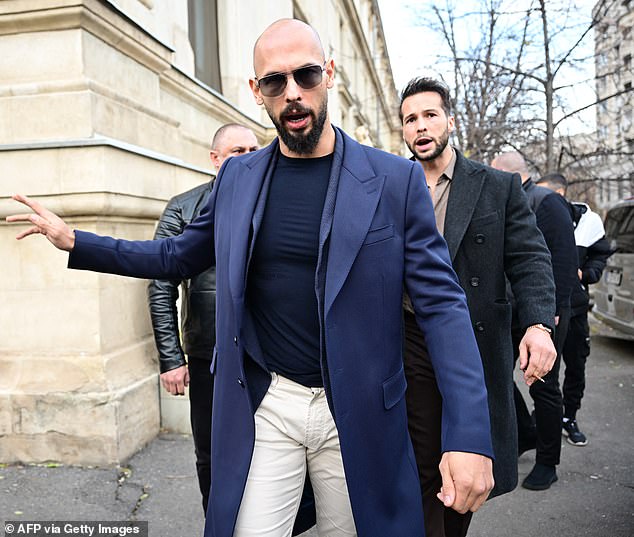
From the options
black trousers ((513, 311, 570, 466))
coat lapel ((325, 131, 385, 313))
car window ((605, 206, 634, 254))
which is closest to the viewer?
coat lapel ((325, 131, 385, 313))

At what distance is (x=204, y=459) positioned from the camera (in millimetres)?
3094

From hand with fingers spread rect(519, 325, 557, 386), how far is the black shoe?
174 centimetres

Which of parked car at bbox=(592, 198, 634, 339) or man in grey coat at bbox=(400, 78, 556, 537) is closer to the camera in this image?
man in grey coat at bbox=(400, 78, 556, 537)

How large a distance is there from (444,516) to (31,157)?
3.50 meters

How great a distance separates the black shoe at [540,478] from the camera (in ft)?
13.3

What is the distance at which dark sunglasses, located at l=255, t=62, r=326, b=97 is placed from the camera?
1.89 metres

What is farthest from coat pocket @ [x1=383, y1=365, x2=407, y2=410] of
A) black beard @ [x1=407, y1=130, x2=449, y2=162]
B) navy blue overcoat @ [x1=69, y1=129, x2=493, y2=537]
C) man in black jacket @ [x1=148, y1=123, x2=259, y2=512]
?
man in black jacket @ [x1=148, y1=123, x2=259, y2=512]

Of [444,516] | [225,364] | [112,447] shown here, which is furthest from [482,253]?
[112,447]

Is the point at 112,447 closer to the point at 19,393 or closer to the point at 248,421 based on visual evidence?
the point at 19,393

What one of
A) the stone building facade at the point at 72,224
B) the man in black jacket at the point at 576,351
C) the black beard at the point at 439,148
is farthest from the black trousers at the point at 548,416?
the stone building facade at the point at 72,224

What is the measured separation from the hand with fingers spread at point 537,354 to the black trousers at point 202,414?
1486 mm

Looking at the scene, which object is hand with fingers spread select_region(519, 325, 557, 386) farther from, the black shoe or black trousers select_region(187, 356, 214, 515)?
the black shoe

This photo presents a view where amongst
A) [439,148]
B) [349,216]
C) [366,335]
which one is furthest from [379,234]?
[439,148]

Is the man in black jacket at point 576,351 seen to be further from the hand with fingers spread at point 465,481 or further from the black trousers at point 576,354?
the hand with fingers spread at point 465,481
